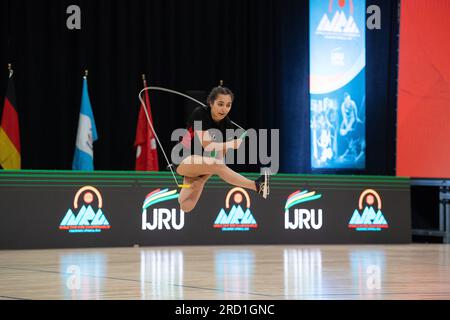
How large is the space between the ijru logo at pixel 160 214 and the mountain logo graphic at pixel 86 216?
68cm

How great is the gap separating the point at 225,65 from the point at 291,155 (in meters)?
2.22

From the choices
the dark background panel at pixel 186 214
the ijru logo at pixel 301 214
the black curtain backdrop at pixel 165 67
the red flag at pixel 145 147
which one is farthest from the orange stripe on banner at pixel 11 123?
the ijru logo at pixel 301 214

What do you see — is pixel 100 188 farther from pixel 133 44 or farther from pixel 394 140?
pixel 394 140

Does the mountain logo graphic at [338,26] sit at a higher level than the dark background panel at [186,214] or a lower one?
higher

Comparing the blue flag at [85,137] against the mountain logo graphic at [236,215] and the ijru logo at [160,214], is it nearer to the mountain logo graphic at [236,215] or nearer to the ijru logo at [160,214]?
the ijru logo at [160,214]

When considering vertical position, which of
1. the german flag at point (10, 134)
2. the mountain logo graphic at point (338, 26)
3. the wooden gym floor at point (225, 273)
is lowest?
the wooden gym floor at point (225, 273)

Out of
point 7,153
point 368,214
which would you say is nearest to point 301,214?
point 368,214

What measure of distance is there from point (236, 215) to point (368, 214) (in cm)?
255

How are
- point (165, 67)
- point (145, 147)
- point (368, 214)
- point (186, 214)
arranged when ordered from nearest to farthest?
point (186, 214) < point (145, 147) < point (368, 214) < point (165, 67)

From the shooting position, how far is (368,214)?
15.1 meters

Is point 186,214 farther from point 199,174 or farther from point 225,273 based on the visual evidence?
point 199,174

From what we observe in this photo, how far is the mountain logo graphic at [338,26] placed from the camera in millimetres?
16594

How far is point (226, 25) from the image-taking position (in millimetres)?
16250
